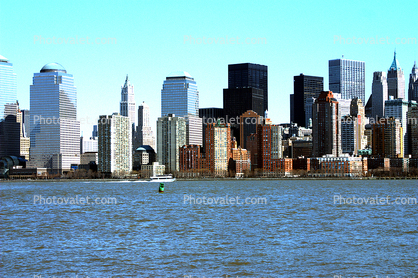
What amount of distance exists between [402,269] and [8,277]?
22.8 metres

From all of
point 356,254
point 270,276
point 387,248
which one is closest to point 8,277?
point 270,276

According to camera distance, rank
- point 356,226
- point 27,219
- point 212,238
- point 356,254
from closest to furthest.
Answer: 1. point 356,254
2. point 212,238
3. point 356,226
4. point 27,219

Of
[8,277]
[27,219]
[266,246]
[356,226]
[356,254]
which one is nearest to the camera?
[8,277]

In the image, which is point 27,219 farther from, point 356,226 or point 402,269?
point 402,269

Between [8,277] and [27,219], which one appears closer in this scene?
[8,277]

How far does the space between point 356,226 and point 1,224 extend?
34045mm

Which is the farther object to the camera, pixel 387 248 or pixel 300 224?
pixel 300 224

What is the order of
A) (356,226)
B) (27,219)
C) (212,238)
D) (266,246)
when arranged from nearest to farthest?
(266,246) → (212,238) → (356,226) → (27,219)

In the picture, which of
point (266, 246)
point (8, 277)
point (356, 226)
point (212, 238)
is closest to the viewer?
point (8, 277)

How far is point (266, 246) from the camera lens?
45875 mm

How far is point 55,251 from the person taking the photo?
4409cm

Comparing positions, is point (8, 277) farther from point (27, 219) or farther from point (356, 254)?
point (27, 219)

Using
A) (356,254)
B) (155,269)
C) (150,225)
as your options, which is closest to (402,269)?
(356,254)

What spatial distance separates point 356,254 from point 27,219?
38341mm
